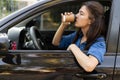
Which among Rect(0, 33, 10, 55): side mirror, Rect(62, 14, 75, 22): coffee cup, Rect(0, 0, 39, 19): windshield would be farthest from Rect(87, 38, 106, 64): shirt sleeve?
Rect(0, 0, 39, 19): windshield

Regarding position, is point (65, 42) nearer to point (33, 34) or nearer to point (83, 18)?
point (33, 34)

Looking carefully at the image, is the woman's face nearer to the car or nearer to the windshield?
the car

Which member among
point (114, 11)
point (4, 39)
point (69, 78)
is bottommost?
point (69, 78)

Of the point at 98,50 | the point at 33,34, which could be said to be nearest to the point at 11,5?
the point at 33,34

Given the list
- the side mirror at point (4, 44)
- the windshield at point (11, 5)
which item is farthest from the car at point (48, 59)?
the windshield at point (11, 5)

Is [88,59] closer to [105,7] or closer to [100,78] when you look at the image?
[100,78]

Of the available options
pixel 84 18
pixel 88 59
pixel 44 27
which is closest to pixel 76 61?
pixel 88 59

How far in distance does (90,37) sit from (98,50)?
6.8 inches

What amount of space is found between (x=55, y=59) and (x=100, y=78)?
401mm

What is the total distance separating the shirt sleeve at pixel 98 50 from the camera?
2.94 meters

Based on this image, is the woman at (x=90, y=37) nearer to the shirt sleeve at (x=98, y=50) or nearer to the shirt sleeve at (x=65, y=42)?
the shirt sleeve at (x=98, y=50)

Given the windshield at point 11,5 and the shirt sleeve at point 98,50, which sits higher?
the windshield at point 11,5

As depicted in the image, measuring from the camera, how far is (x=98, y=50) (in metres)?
2.97

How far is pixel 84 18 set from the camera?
10.2 feet
